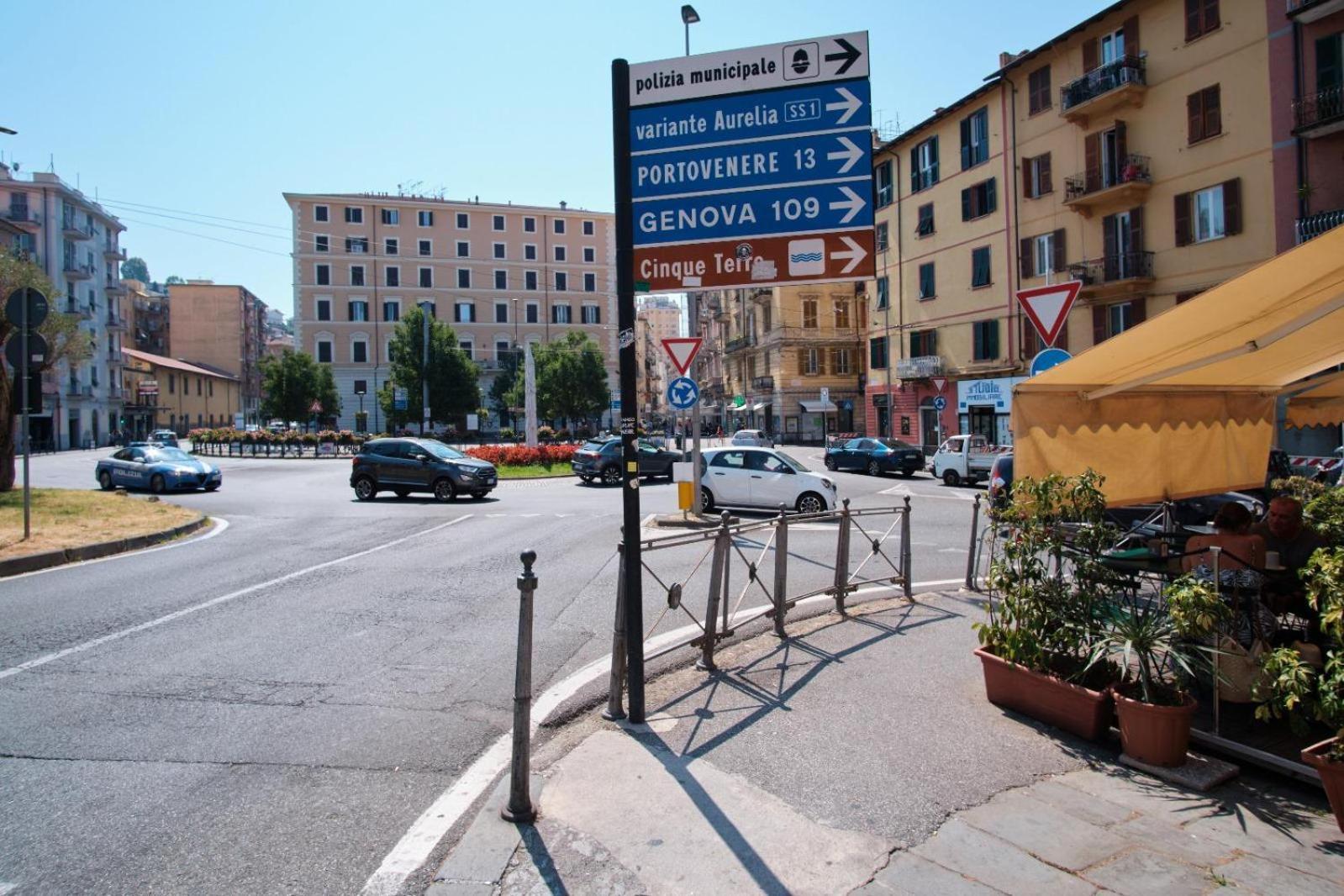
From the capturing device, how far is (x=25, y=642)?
6.64 m

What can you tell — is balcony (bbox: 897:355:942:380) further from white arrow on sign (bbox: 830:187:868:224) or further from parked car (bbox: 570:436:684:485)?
white arrow on sign (bbox: 830:187:868:224)

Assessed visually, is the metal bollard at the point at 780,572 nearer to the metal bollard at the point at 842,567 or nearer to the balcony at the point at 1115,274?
the metal bollard at the point at 842,567

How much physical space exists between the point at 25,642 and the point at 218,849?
479 cm

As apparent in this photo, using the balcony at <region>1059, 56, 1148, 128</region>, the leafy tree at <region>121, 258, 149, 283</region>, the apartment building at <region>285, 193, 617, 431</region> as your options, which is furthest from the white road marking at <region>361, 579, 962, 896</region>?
the leafy tree at <region>121, 258, 149, 283</region>

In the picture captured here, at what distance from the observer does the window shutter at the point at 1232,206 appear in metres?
23.9

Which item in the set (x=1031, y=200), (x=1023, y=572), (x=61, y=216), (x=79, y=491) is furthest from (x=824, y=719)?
(x=61, y=216)

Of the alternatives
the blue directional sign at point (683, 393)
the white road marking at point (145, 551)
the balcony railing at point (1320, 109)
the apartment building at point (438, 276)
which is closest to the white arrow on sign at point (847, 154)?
the blue directional sign at point (683, 393)

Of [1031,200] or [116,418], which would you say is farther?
[116,418]

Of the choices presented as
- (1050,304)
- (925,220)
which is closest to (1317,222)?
(925,220)

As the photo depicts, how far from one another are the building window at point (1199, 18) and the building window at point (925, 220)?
1331 cm

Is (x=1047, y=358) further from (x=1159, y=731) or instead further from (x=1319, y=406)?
(x=1159, y=731)

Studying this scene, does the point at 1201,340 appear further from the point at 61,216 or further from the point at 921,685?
the point at 61,216

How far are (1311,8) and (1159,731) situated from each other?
86.0 feet

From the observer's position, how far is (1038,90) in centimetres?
3111
